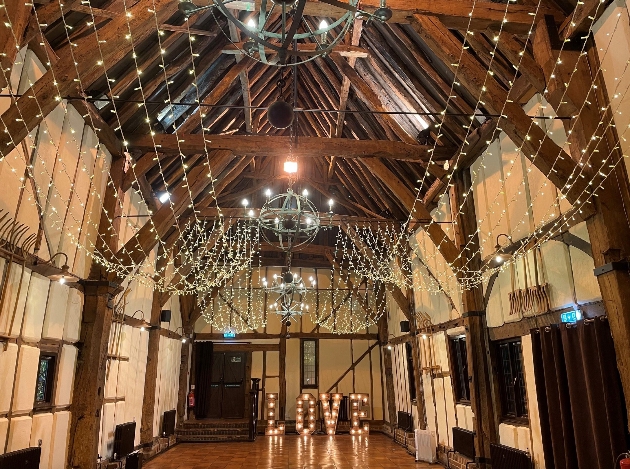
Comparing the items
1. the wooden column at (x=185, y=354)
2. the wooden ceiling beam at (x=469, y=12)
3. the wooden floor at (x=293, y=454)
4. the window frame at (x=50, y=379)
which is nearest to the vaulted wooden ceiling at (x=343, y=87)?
the wooden ceiling beam at (x=469, y=12)

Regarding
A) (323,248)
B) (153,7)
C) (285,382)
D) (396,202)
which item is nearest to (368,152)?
(396,202)

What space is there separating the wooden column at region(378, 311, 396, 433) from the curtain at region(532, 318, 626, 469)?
7.10 m

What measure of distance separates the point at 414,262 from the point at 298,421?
5.64 metres

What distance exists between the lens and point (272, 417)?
12234mm

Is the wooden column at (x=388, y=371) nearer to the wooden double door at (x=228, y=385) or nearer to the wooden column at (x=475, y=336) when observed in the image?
the wooden double door at (x=228, y=385)

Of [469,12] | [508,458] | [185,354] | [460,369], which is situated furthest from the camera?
[185,354]

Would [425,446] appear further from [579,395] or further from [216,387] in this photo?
[216,387]

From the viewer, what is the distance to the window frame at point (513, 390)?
580 centimetres

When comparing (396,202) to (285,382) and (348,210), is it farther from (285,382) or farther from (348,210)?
(285,382)

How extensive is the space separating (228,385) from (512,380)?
9091 millimetres

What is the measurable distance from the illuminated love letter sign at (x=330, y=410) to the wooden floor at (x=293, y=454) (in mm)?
665

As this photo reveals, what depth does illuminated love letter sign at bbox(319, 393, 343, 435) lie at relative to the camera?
11.9 metres

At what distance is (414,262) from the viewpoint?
10.0 metres

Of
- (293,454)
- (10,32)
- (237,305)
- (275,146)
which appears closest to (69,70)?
(10,32)
